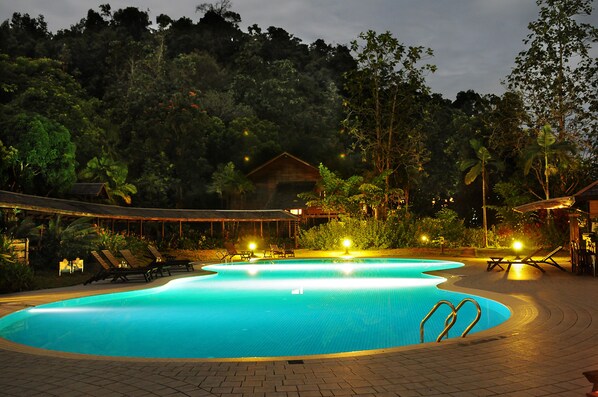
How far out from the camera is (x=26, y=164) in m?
25.7

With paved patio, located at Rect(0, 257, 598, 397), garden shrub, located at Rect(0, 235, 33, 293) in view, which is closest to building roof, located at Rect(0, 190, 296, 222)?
garden shrub, located at Rect(0, 235, 33, 293)

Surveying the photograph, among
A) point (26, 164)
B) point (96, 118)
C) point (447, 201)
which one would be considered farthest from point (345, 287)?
point (447, 201)

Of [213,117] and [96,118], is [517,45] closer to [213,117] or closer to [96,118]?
[213,117]

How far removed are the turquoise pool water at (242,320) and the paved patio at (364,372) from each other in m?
1.70

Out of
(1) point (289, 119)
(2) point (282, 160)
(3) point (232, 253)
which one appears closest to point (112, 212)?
(3) point (232, 253)

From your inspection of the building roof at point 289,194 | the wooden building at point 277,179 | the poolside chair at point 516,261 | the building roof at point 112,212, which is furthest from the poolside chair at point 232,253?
the wooden building at point 277,179

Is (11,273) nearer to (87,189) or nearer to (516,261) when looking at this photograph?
(516,261)

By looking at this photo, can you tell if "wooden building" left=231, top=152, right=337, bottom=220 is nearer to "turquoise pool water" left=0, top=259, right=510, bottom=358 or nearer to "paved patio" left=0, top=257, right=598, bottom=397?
"turquoise pool water" left=0, top=259, right=510, bottom=358

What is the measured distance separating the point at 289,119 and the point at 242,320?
39.6m

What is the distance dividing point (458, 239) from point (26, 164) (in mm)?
20958

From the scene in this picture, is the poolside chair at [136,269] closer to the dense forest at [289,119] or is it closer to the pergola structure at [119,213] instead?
the pergola structure at [119,213]

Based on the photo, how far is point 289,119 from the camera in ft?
156

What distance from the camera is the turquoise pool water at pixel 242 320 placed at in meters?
6.96

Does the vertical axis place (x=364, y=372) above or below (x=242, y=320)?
above
